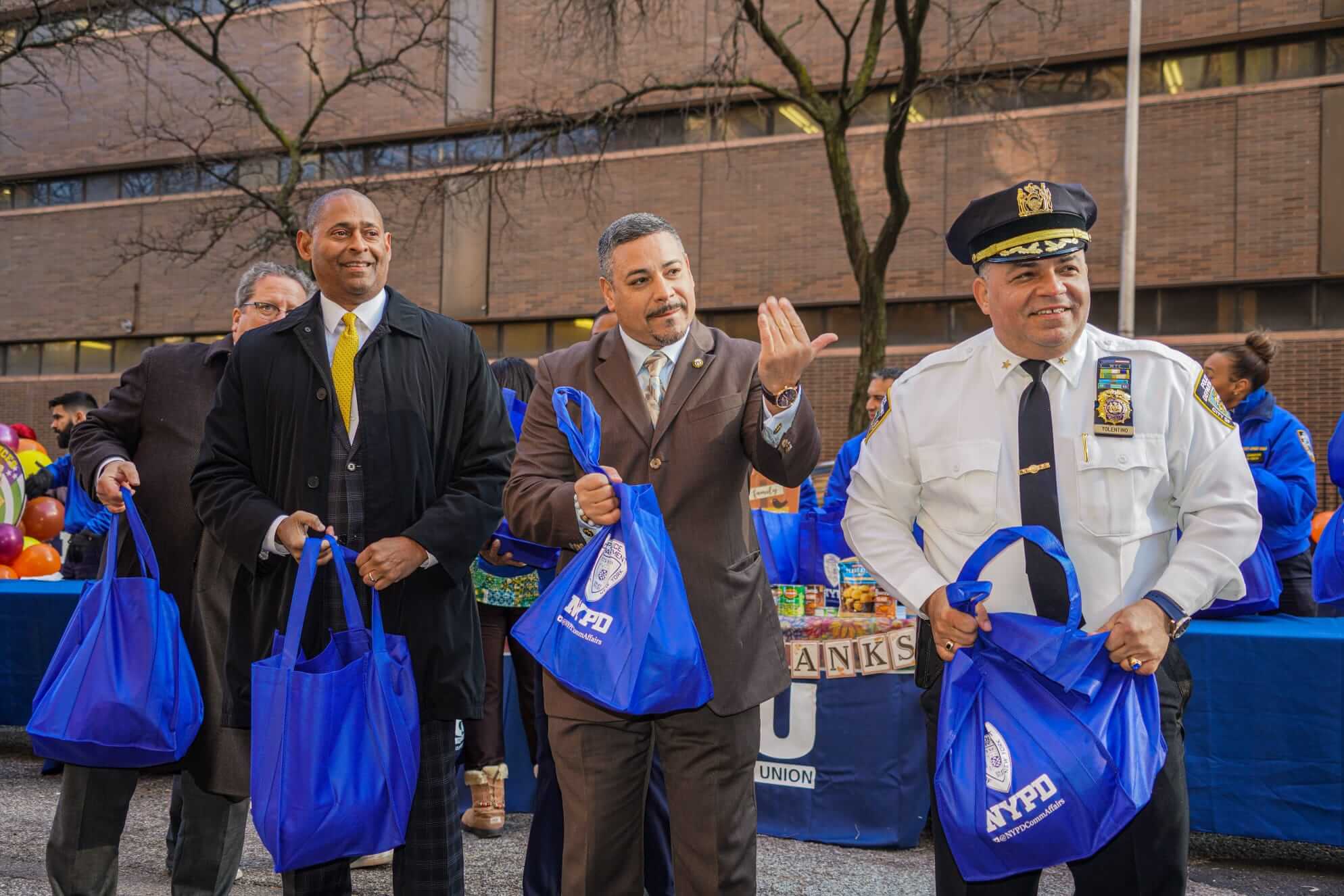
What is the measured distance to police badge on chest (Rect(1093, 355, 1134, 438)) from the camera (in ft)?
8.82

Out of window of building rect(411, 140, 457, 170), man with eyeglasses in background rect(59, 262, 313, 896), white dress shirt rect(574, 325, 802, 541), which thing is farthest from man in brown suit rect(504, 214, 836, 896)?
window of building rect(411, 140, 457, 170)

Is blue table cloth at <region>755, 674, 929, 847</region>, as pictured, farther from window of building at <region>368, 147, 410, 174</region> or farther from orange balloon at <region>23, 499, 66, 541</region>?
window of building at <region>368, 147, 410, 174</region>

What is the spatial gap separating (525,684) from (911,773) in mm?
1741

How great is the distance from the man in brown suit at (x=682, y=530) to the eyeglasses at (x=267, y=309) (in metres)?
1.54

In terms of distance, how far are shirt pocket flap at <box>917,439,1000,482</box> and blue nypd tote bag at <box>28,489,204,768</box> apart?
2.35 meters

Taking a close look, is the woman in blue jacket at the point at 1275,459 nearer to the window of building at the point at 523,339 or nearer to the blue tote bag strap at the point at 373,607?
the blue tote bag strap at the point at 373,607

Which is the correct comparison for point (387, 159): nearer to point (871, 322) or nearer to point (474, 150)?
point (474, 150)

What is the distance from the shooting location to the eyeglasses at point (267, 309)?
437 centimetres

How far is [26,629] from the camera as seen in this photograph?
23.1 feet

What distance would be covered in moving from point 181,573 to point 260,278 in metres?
1.10

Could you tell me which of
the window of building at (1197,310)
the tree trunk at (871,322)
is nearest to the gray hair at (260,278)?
the tree trunk at (871,322)

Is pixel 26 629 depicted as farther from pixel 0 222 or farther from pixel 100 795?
pixel 0 222

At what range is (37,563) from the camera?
11.8 metres

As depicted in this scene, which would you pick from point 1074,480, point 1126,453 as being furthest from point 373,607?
point 1126,453
